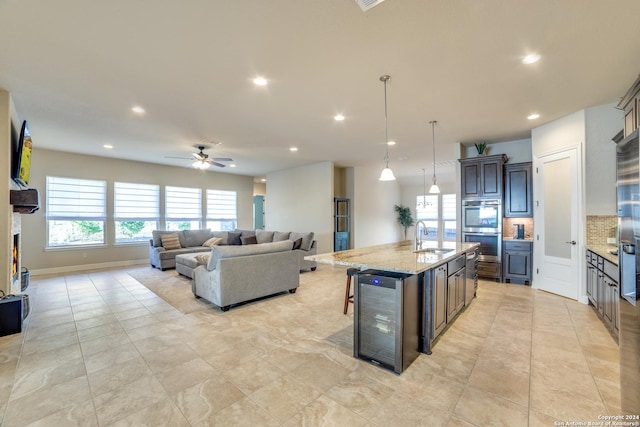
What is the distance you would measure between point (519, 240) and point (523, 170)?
4.31 feet

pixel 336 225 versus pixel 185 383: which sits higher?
pixel 336 225

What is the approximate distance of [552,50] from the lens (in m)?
2.55

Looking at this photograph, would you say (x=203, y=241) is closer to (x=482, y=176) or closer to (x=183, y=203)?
(x=183, y=203)

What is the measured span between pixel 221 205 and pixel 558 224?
885 cm

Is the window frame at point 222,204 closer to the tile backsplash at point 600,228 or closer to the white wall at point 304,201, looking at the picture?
the white wall at point 304,201

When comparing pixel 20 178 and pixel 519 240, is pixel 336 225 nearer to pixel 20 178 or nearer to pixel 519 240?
pixel 519 240

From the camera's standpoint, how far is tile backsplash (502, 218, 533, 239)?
5.27 metres

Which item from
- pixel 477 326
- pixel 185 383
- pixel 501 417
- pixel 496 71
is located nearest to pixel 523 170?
pixel 496 71

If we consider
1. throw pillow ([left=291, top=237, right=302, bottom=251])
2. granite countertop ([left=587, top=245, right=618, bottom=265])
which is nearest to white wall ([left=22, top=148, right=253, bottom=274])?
throw pillow ([left=291, top=237, right=302, bottom=251])

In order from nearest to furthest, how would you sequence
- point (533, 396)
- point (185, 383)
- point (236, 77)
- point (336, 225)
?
point (533, 396) → point (185, 383) → point (236, 77) → point (336, 225)

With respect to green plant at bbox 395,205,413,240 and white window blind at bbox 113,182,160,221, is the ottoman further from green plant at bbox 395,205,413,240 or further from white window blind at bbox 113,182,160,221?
green plant at bbox 395,205,413,240

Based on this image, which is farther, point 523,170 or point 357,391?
point 523,170

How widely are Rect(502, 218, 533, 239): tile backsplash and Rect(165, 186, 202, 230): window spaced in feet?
27.3

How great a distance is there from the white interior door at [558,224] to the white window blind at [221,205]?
27.9 ft
